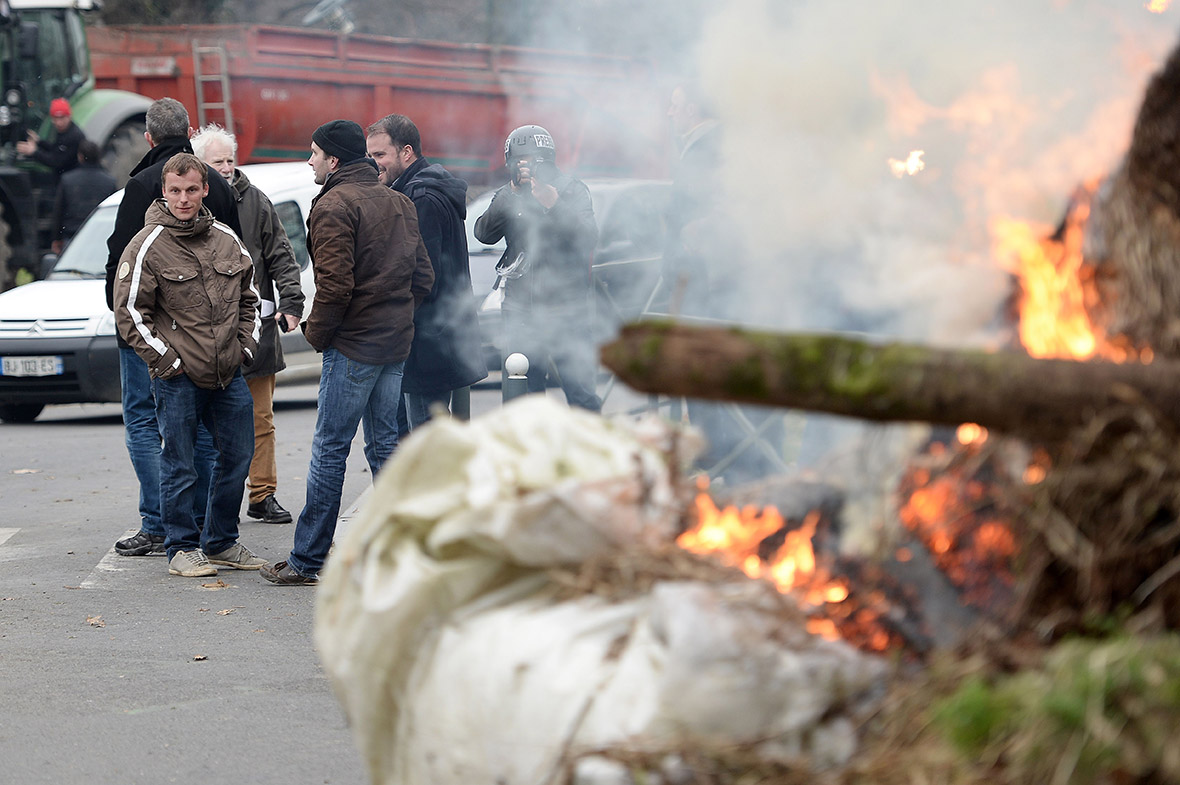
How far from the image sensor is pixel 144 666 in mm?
4992

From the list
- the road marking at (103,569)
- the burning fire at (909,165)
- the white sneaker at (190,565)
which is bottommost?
the road marking at (103,569)

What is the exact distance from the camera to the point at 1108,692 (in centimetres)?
202

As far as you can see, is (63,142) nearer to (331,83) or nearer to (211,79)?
(211,79)

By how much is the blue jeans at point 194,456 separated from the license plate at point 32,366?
4.30 metres

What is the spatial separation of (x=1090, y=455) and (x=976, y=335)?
2.93 ft

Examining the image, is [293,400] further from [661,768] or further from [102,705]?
[661,768]

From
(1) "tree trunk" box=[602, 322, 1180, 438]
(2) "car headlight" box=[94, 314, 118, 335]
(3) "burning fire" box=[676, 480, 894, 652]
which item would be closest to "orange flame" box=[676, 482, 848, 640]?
(3) "burning fire" box=[676, 480, 894, 652]

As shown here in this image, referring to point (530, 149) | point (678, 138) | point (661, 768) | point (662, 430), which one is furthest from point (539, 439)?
point (530, 149)

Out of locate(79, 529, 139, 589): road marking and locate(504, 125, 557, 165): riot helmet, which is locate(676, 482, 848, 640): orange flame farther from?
locate(504, 125, 557, 165): riot helmet

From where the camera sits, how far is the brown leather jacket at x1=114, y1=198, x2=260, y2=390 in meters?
5.82

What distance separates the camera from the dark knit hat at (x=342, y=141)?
19.4 feet

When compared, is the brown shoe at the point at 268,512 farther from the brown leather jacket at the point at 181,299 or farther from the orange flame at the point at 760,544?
the orange flame at the point at 760,544

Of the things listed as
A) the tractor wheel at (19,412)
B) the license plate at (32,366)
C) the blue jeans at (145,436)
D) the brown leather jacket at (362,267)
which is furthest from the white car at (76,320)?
the brown leather jacket at (362,267)

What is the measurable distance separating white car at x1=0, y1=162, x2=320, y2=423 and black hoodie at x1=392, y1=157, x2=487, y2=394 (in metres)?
3.27
